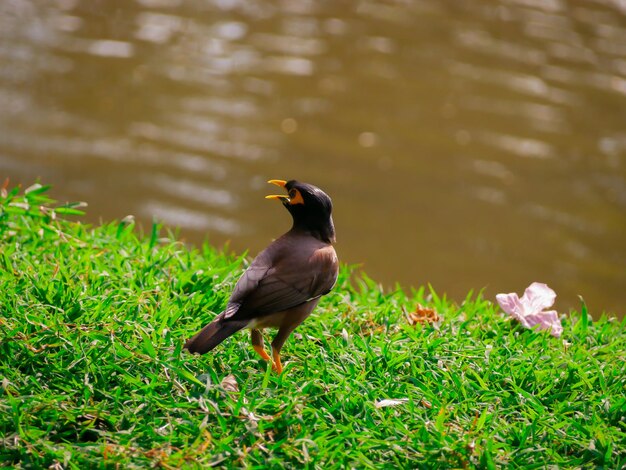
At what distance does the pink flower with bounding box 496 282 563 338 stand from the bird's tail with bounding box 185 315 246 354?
64.1 inches

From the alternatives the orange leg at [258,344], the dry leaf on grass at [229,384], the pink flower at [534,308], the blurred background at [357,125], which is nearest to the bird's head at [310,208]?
the orange leg at [258,344]

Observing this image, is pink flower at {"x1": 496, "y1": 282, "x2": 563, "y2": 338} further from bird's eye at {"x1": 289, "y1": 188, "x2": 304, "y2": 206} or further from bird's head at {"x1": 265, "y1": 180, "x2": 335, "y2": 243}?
bird's eye at {"x1": 289, "y1": 188, "x2": 304, "y2": 206}

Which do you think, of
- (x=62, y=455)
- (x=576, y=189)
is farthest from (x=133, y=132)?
(x=62, y=455)

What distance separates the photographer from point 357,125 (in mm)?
9242

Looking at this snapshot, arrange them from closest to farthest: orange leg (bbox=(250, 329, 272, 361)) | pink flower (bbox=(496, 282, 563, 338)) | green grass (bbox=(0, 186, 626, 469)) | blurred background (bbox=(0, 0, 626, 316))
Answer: green grass (bbox=(0, 186, 626, 469)), orange leg (bbox=(250, 329, 272, 361)), pink flower (bbox=(496, 282, 563, 338)), blurred background (bbox=(0, 0, 626, 316))

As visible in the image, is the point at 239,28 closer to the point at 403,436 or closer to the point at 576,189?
Answer: the point at 576,189

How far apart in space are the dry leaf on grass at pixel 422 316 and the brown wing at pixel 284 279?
958 millimetres

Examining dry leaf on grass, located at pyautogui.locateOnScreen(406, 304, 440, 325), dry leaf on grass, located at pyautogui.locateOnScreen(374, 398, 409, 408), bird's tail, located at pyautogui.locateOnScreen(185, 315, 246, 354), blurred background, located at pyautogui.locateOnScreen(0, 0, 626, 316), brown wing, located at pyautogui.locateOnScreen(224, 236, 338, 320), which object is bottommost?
blurred background, located at pyautogui.locateOnScreen(0, 0, 626, 316)

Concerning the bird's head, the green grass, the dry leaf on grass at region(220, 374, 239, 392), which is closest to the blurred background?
the green grass

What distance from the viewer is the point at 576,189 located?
8.70m

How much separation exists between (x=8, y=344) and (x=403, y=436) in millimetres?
1543

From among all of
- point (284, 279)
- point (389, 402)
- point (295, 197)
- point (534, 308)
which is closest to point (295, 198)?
point (295, 197)

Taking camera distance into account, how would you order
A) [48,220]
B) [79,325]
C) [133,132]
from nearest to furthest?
[79,325] → [48,220] → [133,132]

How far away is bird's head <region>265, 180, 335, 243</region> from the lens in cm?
372
